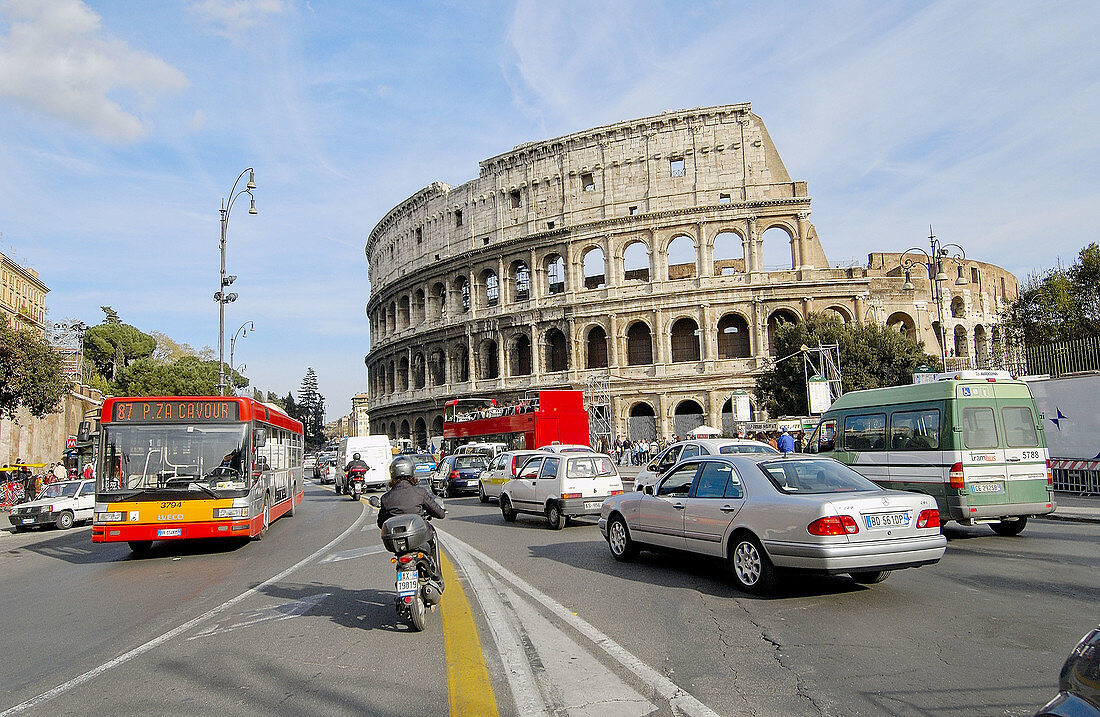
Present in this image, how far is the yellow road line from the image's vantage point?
15.3 ft

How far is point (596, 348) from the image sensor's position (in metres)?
51.2

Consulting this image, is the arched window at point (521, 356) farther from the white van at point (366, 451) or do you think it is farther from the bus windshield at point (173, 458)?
the bus windshield at point (173, 458)

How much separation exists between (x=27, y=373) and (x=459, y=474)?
15.9m

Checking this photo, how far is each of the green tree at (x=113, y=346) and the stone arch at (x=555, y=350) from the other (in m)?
44.0

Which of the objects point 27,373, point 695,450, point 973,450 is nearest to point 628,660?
point 973,450

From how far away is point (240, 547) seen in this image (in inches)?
548

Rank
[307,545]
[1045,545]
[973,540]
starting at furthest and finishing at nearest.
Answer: [307,545] → [973,540] → [1045,545]

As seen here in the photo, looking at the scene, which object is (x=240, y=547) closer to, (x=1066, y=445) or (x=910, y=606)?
→ (x=910, y=606)

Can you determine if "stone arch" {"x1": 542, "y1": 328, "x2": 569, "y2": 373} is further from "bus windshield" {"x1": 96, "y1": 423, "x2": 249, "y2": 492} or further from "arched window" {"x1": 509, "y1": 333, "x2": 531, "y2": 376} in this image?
"bus windshield" {"x1": 96, "y1": 423, "x2": 249, "y2": 492}

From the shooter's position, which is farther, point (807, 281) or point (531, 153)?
point (531, 153)

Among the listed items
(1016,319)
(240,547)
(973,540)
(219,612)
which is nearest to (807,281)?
(1016,319)

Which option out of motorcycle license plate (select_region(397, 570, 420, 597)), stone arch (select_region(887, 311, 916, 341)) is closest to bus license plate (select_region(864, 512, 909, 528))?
motorcycle license plate (select_region(397, 570, 420, 597))

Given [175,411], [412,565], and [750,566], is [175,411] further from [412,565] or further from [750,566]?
[750,566]

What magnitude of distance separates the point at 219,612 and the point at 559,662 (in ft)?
13.6
